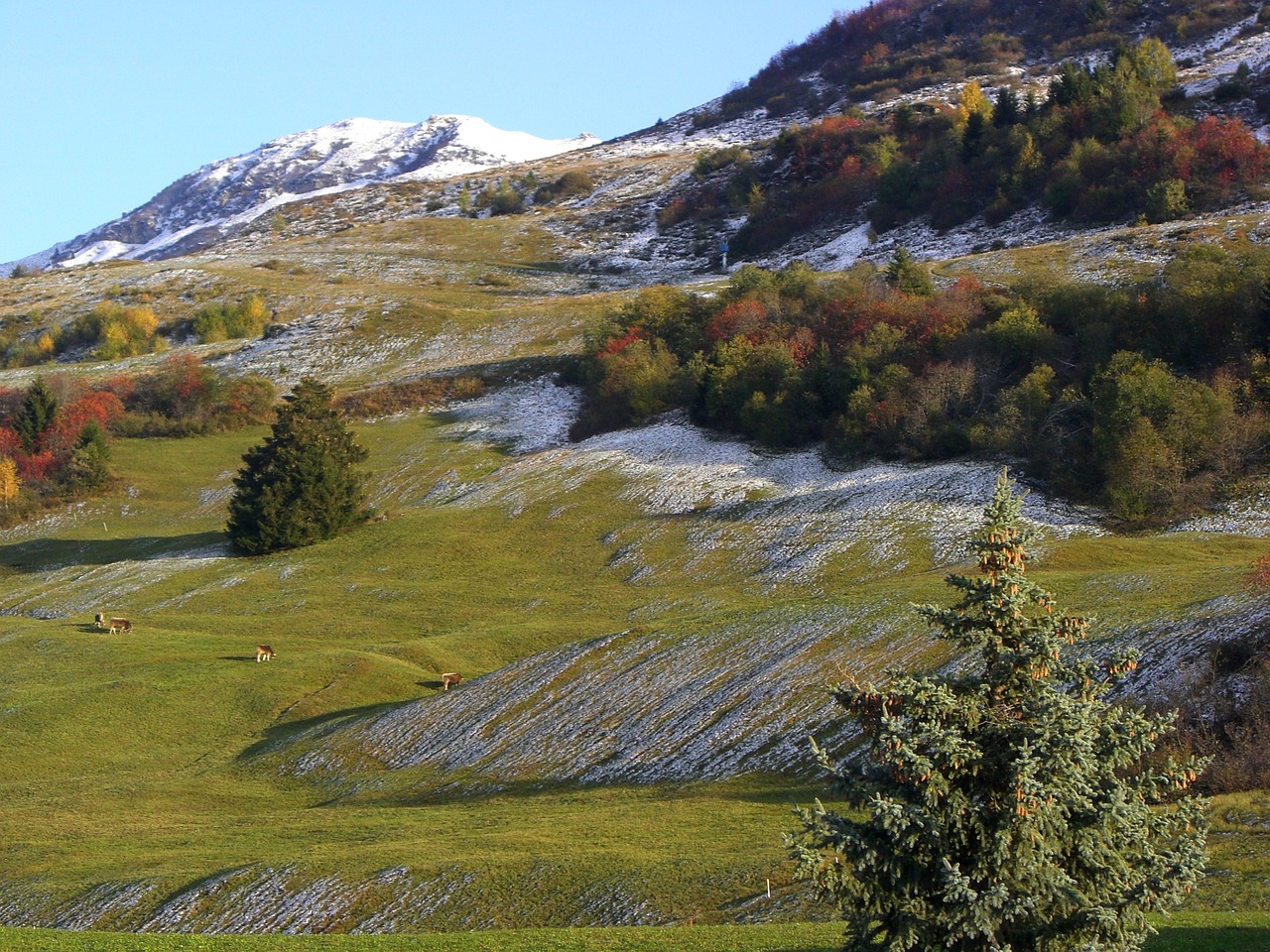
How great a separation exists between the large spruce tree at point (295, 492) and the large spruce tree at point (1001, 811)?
6877cm

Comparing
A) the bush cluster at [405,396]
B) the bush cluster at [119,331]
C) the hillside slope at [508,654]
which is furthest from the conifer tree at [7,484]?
the bush cluster at [119,331]

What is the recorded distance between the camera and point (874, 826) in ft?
54.4

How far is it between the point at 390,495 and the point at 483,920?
212 feet

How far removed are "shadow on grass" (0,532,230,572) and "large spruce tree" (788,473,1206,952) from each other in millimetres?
71914

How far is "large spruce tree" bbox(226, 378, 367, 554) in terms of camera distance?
80.9m

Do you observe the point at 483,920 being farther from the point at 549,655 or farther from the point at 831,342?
the point at 831,342

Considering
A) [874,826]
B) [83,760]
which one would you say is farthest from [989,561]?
[83,760]

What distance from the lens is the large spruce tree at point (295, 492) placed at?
3184 inches

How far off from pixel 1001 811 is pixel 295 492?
70952mm

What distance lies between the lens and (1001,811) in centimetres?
1611

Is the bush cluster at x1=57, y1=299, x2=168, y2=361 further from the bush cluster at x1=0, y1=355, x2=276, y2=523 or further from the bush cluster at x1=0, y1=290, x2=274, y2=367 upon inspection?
the bush cluster at x1=0, y1=355, x2=276, y2=523

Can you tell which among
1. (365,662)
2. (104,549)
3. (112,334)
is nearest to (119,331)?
(112,334)

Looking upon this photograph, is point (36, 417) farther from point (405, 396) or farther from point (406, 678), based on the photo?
point (406, 678)

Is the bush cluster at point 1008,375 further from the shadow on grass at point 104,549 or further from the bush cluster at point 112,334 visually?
the bush cluster at point 112,334
